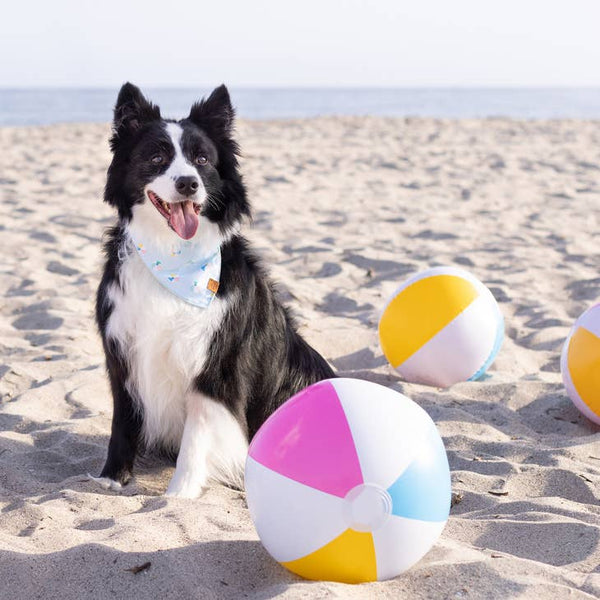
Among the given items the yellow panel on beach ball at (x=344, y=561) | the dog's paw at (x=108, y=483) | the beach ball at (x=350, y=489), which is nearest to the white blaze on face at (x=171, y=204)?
the dog's paw at (x=108, y=483)

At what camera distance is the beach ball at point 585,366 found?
4.08 meters

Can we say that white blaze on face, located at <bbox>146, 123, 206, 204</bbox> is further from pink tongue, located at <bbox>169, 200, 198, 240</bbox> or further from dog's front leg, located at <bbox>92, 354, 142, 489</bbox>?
dog's front leg, located at <bbox>92, 354, 142, 489</bbox>

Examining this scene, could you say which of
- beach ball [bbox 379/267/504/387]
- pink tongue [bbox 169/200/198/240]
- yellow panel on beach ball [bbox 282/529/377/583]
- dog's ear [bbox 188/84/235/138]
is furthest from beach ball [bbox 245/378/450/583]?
beach ball [bbox 379/267/504/387]

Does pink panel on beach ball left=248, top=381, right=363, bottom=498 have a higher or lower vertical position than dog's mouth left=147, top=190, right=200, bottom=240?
lower

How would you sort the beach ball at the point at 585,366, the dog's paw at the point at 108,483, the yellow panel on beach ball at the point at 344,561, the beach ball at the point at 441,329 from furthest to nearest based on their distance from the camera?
the beach ball at the point at 441,329 → the beach ball at the point at 585,366 → the dog's paw at the point at 108,483 → the yellow panel on beach ball at the point at 344,561

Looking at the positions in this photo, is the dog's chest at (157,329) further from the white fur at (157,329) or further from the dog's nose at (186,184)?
the dog's nose at (186,184)

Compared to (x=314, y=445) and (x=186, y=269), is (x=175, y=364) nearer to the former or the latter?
(x=186, y=269)

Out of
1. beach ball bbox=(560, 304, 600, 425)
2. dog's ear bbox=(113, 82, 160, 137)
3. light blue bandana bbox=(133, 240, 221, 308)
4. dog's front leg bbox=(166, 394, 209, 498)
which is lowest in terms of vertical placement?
dog's front leg bbox=(166, 394, 209, 498)

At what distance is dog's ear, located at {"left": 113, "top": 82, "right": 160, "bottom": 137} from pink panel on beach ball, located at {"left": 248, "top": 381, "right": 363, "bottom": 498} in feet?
5.14

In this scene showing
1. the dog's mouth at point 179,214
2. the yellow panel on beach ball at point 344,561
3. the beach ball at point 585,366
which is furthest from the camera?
the beach ball at point 585,366

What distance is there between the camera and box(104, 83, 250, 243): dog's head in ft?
11.2

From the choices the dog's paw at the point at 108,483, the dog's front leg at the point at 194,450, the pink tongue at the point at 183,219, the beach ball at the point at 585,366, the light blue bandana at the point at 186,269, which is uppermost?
the pink tongue at the point at 183,219

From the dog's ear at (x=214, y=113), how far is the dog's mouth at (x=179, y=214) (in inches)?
15.4

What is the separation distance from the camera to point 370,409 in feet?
8.25
